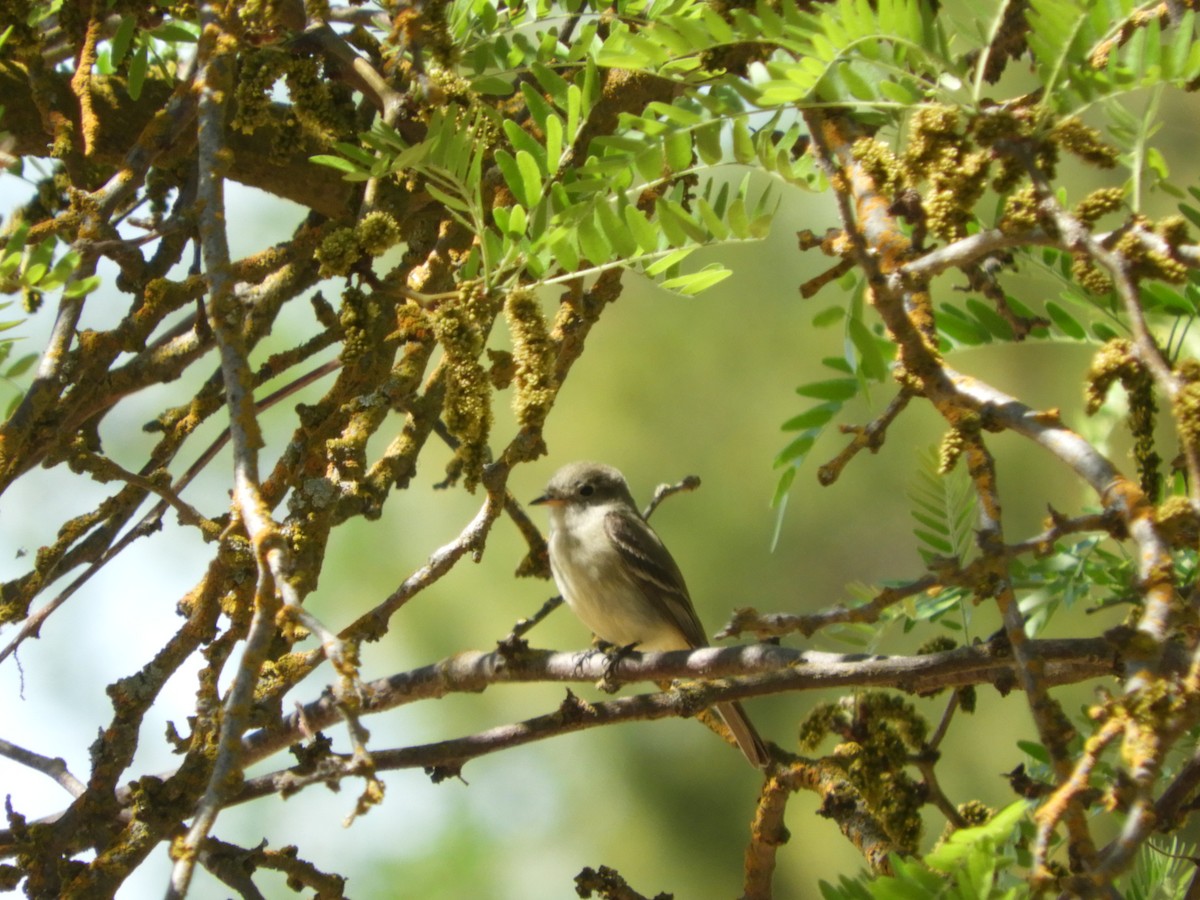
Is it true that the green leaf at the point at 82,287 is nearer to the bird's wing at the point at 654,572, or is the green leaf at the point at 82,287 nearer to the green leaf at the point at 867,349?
the green leaf at the point at 867,349

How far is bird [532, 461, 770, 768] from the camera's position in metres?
4.77

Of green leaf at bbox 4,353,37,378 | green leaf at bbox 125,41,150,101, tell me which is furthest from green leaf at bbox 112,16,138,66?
green leaf at bbox 4,353,37,378

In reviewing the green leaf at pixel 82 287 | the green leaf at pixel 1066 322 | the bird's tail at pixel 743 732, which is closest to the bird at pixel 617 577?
the bird's tail at pixel 743 732

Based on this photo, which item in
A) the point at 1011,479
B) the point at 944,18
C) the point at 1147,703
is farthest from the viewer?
the point at 1011,479

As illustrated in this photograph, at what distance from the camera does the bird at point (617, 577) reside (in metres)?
4.77

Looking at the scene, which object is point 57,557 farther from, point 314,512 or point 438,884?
point 438,884

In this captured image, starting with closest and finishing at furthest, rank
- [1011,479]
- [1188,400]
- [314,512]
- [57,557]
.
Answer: [1188,400] < [314,512] < [57,557] < [1011,479]

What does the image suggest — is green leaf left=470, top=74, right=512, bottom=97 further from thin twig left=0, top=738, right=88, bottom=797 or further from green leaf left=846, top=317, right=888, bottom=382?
thin twig left=0, top=738, right=88, bottom=797

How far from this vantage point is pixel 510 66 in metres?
2.60

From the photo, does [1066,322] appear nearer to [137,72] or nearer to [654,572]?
[137,72]

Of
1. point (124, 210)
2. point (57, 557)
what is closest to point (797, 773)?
point (57, 557)

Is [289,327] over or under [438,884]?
over

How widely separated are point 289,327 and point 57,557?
256 cm

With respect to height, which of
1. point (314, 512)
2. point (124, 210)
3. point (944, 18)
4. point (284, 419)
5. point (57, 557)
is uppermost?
point (284, 419)
